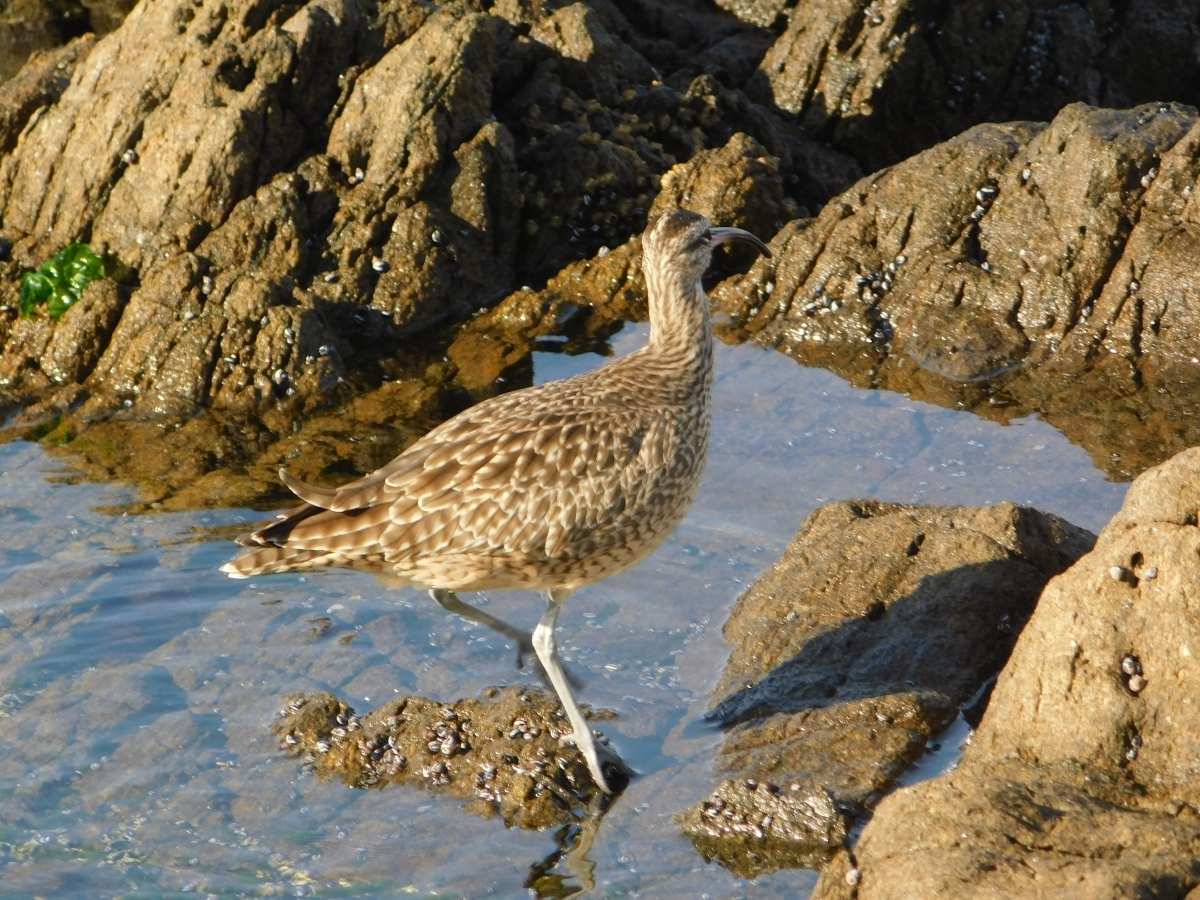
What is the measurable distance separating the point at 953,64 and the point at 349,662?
813 cm

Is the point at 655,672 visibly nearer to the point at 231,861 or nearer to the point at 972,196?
A: the point at 231,861

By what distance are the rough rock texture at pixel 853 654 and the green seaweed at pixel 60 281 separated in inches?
232

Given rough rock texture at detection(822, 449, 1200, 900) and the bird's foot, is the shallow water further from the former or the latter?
rough rock texture at detection(822, 449, 1200, 900)

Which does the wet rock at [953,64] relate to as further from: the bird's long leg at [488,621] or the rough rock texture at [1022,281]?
the bird's long leg at [488,621]

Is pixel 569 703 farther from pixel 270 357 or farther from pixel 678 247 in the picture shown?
pixel 270 357

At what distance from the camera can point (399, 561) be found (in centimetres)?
660

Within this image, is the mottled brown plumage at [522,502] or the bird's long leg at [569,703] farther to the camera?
the mottled brown plumage at [522,502]

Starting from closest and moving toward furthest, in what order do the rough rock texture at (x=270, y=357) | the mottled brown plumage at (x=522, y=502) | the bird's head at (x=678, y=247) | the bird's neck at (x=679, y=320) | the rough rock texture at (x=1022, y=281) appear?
1. the mottled brown plumage at (x=522, y=502)
2. the bird's neck at (x=679, y=320)
3. the bird's head at (x=678, y=247)
4. the rough rock texture at (x=1022, y=281)
5. the rough rock texture at (x=270, y=357)

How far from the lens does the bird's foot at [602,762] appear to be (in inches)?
241

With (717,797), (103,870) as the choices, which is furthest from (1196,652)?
(103,870)

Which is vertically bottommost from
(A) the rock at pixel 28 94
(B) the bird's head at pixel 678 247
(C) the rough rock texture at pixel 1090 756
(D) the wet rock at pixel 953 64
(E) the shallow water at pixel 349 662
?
(E) the shallow water at pixel 349 662

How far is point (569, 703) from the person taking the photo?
619 centimetres

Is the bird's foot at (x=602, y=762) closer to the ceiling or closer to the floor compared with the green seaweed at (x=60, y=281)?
closer to the floor

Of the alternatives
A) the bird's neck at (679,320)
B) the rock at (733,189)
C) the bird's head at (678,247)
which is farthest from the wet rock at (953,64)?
the bird's neck at (679,320)
